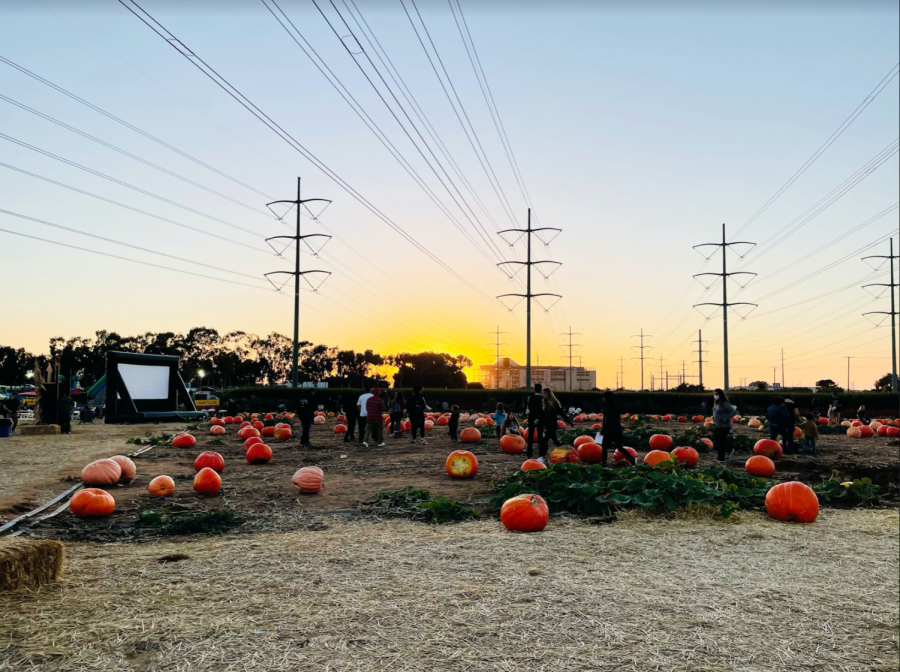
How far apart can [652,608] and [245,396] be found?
42.4 m

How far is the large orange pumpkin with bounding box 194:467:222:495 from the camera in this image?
1115cm

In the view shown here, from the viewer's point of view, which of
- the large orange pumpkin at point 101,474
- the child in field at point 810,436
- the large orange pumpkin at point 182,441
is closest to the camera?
the large orange pumpkin at point 101,474

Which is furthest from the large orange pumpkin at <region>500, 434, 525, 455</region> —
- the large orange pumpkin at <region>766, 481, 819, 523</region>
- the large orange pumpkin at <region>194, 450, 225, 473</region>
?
the large orange pumpkin at <region>766, 481, 819, 523</region>

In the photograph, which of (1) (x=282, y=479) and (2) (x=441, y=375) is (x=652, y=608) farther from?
(2) (x=441, y=375)

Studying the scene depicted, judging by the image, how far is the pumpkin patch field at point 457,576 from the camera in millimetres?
4586

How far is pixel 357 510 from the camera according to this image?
32.2 ft

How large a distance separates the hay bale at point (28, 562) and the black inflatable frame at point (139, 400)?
22991mm

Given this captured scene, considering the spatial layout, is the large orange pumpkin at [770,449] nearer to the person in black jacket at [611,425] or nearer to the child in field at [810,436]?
the child in field at [810,436]

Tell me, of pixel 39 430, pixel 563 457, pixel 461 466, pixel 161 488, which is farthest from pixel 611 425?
pixel 39 430

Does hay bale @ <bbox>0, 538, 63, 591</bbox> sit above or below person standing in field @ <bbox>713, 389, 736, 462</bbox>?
below

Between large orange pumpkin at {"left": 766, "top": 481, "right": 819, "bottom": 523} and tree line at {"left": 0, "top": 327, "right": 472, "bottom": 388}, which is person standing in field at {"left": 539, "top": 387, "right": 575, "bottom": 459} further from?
tree line at {"left": 0, "top": 327, "right": 472, "bottom": 388}

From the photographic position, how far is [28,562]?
19.1ft

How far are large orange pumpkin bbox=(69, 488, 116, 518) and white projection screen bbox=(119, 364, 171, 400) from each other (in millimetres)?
19983

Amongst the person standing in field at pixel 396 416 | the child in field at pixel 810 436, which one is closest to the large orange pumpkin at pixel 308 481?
the person standing in field at pixel 396 416
